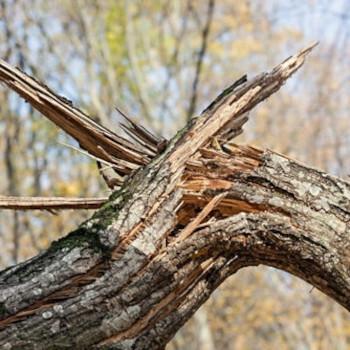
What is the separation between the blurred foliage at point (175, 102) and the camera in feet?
25.2

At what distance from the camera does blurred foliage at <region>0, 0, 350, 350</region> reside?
7695 millimetres

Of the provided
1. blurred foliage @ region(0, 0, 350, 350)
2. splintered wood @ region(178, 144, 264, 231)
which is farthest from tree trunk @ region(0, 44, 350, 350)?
blurred foliage @ region(0, 0, 350, 350)

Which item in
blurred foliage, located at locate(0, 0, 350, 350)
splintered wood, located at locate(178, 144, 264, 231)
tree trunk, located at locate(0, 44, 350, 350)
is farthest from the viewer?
blurred foliage, located at locate(0, 0, 350, 350)

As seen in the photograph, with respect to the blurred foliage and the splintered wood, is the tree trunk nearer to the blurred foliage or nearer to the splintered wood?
the splintered wood

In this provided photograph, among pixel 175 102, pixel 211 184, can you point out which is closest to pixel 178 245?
pixel 211 184

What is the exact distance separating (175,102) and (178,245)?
7.71 metres

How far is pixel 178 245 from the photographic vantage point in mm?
1955

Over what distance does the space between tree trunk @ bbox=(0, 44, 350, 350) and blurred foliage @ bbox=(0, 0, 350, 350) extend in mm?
3404

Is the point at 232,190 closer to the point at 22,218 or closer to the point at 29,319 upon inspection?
the point at 29,319

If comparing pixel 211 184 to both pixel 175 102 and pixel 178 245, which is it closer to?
pixel 178 245

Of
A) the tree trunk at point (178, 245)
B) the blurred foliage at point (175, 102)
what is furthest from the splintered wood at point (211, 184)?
the blurred foliage at point (175, 102)

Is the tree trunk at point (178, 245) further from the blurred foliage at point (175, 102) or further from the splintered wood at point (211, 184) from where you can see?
the blurred foliage at point (175, 102)

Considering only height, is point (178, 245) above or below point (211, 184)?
below

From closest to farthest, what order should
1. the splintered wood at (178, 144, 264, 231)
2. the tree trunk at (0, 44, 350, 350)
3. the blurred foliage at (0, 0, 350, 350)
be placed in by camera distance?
the tree trunk at (0, 44, 350, 350)
the splintered wood at (178, 144, 264, 231)
the blurred foliage at (0, 0, 350, 350)
